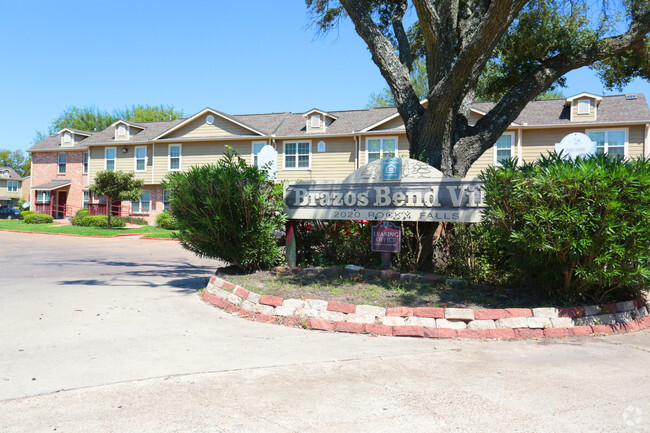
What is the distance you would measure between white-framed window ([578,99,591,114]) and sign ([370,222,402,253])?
19021 millimetres

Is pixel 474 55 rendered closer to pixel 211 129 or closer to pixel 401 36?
pixel 401 36

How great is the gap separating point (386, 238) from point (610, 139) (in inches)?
766

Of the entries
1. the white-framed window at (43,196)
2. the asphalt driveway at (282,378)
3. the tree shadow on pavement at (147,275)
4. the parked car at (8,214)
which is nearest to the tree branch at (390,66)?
the tree shadow on pavement at (147,275)

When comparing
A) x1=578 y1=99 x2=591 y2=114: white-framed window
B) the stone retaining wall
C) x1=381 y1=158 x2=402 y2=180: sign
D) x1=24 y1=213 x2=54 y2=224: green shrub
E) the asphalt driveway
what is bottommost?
the asphalt driveway

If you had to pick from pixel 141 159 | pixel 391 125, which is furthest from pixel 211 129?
pixel 391 125

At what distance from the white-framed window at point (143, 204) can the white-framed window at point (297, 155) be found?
387 inches

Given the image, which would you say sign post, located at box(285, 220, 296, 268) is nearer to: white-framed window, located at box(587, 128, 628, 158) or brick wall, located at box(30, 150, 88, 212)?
white-framed window, located at box(587, 128, 628, 158)

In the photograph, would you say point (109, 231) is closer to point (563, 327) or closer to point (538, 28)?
point (538, 28)

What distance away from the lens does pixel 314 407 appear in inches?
153

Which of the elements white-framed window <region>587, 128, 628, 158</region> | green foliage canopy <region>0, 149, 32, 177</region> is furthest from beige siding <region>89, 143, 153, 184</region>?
green foliage canopy <region>0, 149, 32, 177</region>

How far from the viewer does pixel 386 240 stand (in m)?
8.39

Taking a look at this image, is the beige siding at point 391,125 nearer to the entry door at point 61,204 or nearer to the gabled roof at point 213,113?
the gabled roof at point 213,113

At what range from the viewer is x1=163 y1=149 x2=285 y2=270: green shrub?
8414 mm

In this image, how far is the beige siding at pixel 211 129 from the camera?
94.3ft
